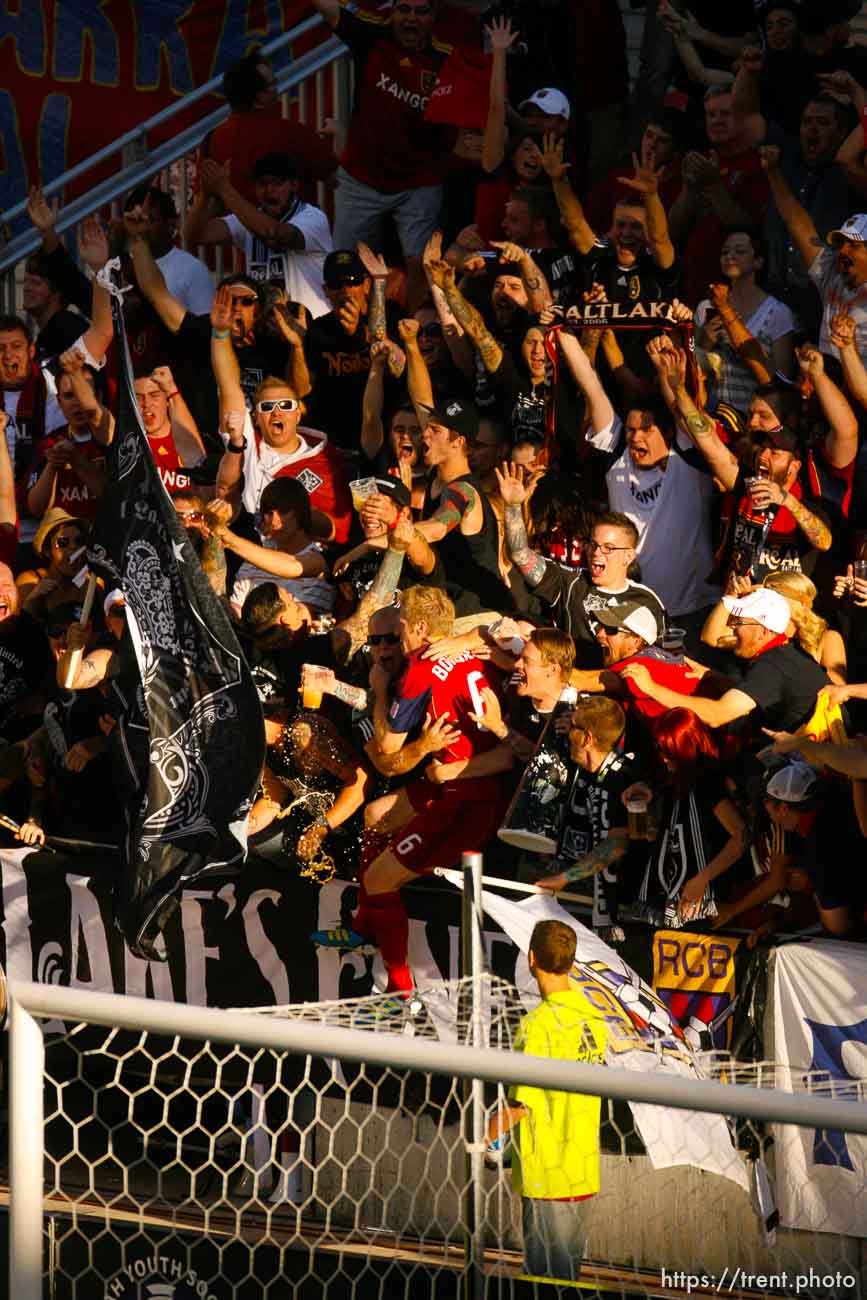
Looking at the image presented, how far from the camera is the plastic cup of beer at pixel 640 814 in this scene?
9305 mm

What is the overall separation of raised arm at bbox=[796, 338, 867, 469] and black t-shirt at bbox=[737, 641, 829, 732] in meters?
1.43

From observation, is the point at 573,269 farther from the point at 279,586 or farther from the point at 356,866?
the point at 356,866

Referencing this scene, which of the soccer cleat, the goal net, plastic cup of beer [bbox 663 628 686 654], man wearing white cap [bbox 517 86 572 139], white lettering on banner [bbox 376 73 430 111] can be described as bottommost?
the goal net

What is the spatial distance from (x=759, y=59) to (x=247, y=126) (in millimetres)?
3482

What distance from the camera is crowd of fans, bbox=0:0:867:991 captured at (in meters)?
9.43

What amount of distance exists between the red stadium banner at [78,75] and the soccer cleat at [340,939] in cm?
795

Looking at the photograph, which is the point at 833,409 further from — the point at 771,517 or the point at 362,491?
the point at 362,491

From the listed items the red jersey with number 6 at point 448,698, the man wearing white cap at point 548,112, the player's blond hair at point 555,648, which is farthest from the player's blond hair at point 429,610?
the man wearing white cap at point 548,112

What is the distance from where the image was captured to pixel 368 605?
1087 centimetres

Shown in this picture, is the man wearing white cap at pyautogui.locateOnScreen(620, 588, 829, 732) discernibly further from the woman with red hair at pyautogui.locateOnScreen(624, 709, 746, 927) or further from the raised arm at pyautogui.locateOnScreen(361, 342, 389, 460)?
the raised arm at pyautogui.locateOnScreen(361, 342, 389, 460)

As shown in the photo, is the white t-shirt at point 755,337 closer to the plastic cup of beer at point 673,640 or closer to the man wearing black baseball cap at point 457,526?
the man wearing black baseball cap at point 457,526

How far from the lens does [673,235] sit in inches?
468

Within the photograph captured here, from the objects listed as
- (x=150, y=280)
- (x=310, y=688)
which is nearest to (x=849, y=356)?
(x=310, y=688)


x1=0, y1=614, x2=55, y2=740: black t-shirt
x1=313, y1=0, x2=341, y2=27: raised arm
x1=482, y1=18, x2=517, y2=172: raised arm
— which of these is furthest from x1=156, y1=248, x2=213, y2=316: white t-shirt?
x1=0, y1=614, x2=55, y2=740: black t-shirt
